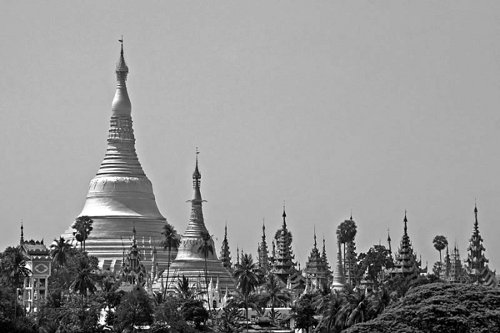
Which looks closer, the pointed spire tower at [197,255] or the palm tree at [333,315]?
the palm tree at [333,315]

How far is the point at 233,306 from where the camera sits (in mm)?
145625

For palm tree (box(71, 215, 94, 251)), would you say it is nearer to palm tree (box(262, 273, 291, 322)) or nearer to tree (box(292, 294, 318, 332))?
palm tree (box(262, 273, 291, 322))

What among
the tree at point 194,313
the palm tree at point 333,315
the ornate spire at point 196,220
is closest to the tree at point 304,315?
the tree at point 194,313

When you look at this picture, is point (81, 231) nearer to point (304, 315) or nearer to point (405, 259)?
point (405, 259)

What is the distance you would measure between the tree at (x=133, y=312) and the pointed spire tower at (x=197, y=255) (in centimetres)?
5596

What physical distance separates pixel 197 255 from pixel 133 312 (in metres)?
65.8

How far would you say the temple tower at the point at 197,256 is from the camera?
7446 inches

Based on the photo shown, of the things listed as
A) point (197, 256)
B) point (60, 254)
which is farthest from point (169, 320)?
point (197, 256)

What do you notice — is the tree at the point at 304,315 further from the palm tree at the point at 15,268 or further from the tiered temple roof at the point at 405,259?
the tiered temple roof at the point at 405,259

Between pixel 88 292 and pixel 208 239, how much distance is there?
32.8 meters

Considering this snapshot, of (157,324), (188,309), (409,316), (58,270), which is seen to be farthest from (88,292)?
(409,316)

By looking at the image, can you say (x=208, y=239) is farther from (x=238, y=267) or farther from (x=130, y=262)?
(x=238, y=267)

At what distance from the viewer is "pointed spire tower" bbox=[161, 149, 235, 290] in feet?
622

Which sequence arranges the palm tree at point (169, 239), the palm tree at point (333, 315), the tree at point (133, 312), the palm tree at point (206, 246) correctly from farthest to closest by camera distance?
the palm tree at point (169, 239)
the palm tree at point (206, 246)
the tree at point (133, 312)
the palm tree at point (333, 315)
